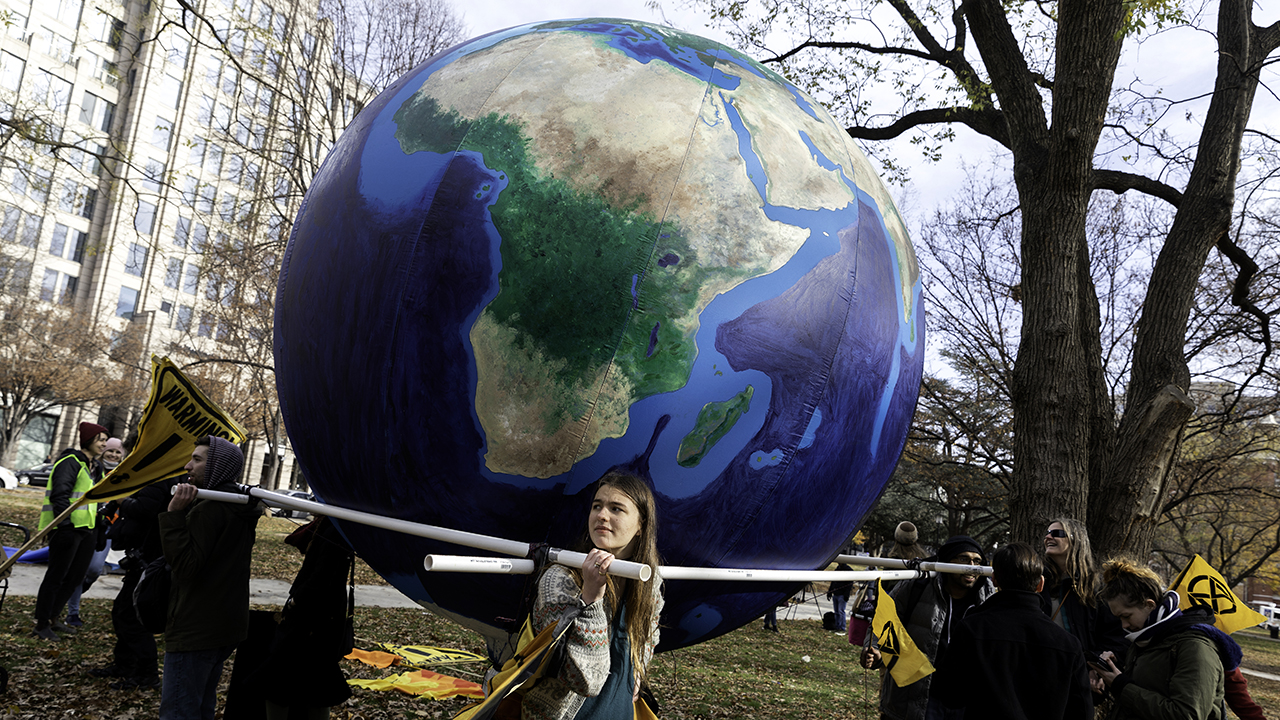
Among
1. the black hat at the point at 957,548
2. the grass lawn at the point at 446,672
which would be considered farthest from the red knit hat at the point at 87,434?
the black hat at the point at 957,548

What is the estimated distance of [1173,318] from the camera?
748 cm

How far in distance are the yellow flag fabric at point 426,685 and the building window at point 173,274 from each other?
1568 inches

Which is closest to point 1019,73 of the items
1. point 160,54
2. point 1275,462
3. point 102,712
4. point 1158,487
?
point 1158,487

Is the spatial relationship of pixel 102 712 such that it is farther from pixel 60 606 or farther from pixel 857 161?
pixel 857 161

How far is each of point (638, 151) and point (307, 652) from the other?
3.10m

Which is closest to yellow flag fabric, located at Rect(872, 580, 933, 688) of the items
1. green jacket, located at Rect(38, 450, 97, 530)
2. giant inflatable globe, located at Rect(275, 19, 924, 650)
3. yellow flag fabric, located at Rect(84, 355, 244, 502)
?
giant inflatable globe, located at Rect(275, 19, 924, 650)

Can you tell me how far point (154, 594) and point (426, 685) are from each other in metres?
3.17

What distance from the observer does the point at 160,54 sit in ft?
133

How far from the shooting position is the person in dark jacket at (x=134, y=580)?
502 cm

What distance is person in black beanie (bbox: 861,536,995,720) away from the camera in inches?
171

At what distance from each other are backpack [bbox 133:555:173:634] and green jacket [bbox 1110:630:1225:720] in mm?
4637

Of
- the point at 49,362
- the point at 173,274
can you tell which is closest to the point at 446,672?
the point at 49,362

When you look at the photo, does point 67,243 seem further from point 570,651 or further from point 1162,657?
point 1162,657

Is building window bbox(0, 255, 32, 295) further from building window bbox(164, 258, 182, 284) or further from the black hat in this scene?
the black hat
